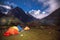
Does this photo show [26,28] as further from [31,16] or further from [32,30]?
[31,16]

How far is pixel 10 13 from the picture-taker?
5.98 ft

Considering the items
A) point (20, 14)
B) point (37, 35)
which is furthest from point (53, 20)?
point (20, 14)

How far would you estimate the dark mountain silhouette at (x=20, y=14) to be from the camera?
1816mm

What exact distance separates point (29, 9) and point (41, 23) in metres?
0.31

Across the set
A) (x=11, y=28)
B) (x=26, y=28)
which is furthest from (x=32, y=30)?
(x=11, y=28)

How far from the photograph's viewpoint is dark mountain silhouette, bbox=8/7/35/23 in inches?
71.5

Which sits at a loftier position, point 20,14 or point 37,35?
point 20,14

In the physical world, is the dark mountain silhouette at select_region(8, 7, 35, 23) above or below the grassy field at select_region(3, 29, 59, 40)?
above

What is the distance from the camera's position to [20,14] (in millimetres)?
1840

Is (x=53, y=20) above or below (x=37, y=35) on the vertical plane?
above

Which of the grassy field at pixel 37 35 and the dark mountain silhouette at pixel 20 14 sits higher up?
the dark mountain silhouette at pixel 20 14

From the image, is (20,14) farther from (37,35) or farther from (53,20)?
(53,20)

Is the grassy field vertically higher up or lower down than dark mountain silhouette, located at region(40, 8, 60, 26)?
lower down

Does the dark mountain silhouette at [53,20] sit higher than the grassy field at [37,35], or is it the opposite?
the dark mountain silhouette at [53,20]
